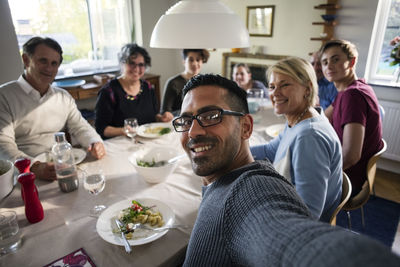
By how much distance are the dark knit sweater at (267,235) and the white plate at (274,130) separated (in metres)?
1.23

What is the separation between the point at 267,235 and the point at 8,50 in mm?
3707

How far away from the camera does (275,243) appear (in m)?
0.43

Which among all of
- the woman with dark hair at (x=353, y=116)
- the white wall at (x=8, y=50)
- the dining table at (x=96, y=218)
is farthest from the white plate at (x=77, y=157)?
the white wall at (x=8, y=50)

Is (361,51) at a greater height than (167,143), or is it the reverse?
(361,51)

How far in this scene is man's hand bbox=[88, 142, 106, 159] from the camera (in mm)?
1509

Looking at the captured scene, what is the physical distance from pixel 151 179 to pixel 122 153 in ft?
1.48

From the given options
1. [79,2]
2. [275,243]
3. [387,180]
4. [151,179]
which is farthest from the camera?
[79,2]

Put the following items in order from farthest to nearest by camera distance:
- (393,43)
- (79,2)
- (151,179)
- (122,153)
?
(79,2), (393,43), (122,153), (151,179)

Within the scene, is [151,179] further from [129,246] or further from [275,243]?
[275,243]

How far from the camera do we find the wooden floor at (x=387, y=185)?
260cm

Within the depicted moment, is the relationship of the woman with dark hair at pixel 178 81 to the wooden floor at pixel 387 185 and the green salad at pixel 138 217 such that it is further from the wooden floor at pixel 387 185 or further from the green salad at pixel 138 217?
the wooden floor at pixel 387 185

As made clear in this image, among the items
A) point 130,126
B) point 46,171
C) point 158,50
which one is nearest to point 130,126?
point 130,126

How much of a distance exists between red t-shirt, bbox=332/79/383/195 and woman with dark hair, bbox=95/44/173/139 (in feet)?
4.34

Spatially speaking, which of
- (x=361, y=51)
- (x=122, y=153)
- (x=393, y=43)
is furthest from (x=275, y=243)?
(x=361, y=51)
